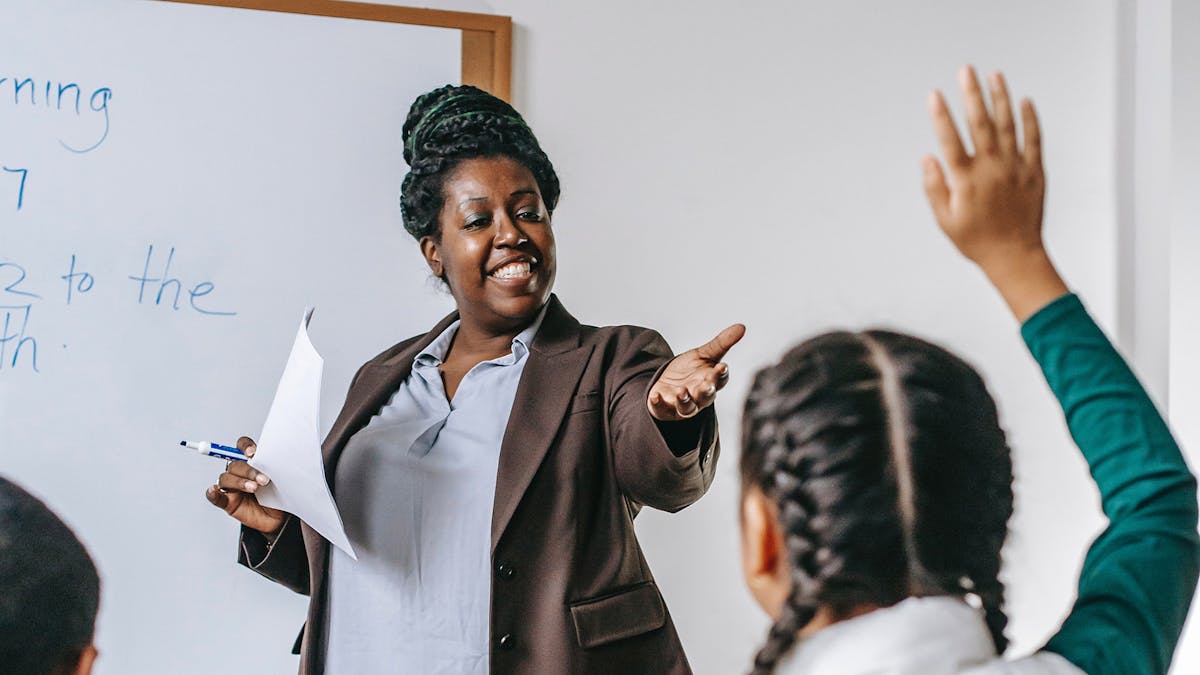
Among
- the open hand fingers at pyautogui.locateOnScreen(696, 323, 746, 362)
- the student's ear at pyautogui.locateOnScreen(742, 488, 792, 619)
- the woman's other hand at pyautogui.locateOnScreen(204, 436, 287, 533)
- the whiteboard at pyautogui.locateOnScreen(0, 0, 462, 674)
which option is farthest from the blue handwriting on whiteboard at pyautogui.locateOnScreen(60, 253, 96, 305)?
the student's ear at pyautogui.locateOnScreen(742, 488, 792, 619)

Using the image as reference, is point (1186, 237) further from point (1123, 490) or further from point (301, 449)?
point (301, 449)

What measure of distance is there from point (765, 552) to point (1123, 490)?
8.7 inches

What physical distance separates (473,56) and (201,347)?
549 mm

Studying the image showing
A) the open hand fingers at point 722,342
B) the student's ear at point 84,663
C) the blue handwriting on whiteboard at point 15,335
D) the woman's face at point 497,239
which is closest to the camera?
the open hand fingers at point 722,342

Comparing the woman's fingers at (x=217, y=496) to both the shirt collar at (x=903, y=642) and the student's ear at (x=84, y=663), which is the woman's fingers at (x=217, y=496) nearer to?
the student's ear at (x=84, y=663)

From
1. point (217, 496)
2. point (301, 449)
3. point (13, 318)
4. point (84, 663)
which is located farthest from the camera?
point (13, 318)

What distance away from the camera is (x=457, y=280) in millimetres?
1279

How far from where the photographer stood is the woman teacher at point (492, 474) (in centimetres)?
116

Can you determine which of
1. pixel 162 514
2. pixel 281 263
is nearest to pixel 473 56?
pixel 281 263

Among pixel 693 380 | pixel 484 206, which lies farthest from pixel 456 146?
pixel 693 380

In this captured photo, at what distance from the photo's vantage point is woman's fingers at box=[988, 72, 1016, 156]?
26.0 inches

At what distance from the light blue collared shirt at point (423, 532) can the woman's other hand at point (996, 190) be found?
0.62 m

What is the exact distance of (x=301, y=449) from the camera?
3.80 ft

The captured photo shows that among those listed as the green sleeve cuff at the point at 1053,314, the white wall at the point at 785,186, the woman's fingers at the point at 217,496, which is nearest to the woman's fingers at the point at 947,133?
the green sleeve cuff at the point at 1053,314
